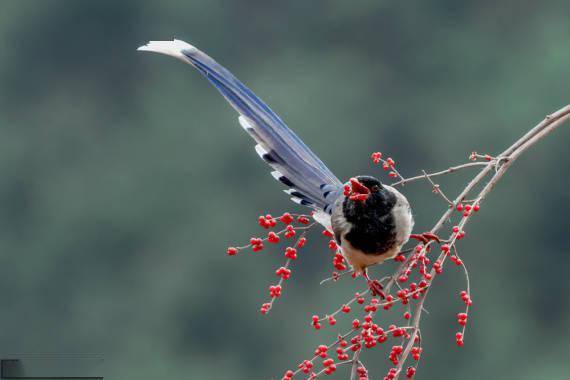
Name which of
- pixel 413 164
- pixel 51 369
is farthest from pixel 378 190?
pixel 413 164

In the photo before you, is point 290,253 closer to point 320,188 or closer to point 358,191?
point 358,191

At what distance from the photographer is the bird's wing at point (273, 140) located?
7.05ft

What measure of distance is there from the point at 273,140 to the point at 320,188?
5.4 inches

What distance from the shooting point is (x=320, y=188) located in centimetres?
218

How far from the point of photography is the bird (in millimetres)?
1983

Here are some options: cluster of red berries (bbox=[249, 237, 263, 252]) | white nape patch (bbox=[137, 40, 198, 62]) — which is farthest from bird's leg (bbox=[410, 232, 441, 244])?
white nape patch (bbox=[137, 40, 198, 62])

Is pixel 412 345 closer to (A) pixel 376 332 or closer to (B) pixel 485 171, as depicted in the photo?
(A) pixel 376 332

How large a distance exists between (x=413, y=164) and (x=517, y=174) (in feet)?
4.58

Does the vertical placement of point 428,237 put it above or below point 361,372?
above

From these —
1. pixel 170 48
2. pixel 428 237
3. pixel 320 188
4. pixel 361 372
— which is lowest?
pixel 361 372

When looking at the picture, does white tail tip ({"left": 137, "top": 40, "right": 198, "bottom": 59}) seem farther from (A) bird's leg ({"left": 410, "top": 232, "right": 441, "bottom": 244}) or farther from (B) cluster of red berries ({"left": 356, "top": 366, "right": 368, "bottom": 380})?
(B) cluster of red berries ({"left": 356, "top": 366, "right": 368, "bottom": 380})

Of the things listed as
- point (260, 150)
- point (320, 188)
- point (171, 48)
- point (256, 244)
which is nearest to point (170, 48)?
point (171, 48)

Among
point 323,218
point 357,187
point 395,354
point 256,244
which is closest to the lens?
point 395,354

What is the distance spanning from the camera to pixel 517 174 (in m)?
11.5
